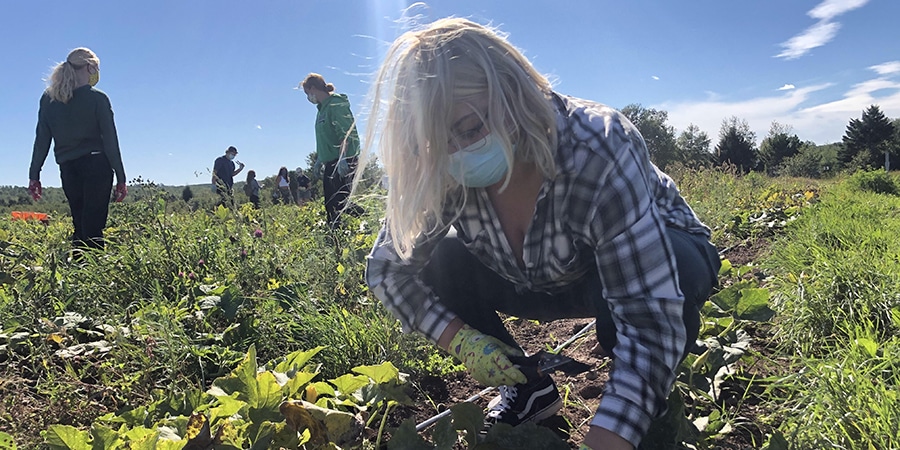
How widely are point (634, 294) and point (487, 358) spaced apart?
1.20 ft

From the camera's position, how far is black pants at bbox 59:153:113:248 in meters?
3.45

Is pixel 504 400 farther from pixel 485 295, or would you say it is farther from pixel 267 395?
pixel 267 395

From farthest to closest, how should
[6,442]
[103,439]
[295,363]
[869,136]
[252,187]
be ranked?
1. [869,136]
2. [252,187]
3. [295,363]
4. [6,442]
5. [103,439]

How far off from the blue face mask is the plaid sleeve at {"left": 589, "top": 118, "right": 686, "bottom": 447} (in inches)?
8.1

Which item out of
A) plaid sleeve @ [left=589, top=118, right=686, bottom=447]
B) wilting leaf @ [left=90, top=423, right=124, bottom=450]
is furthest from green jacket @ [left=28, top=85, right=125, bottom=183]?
plaid sleeve @ [left=589, top=118, right=686, bottom=447]

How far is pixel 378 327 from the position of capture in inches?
71.2

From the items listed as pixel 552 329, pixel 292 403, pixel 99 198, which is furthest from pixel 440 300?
pixel 99 198

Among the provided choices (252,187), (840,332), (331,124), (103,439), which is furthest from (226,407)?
(252,187)

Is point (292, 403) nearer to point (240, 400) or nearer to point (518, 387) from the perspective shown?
point (240, 400)

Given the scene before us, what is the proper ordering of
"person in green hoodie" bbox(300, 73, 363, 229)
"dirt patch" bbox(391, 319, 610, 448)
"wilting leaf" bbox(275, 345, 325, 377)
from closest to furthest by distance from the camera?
"wilting leaf" bbox(275, 345, 325, 377) → "dirt patch" bbox(391, 319, 610, 448) → "person in green hoodie" bbox(300, 73, 363, 229)

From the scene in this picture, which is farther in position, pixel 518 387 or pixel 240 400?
pixel 518 387

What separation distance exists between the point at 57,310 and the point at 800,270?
2910mm

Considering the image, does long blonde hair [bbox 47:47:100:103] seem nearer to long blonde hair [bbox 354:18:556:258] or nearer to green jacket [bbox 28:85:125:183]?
green jacket [bbox 28:85:125:183]

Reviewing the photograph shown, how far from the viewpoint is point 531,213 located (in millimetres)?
1298
